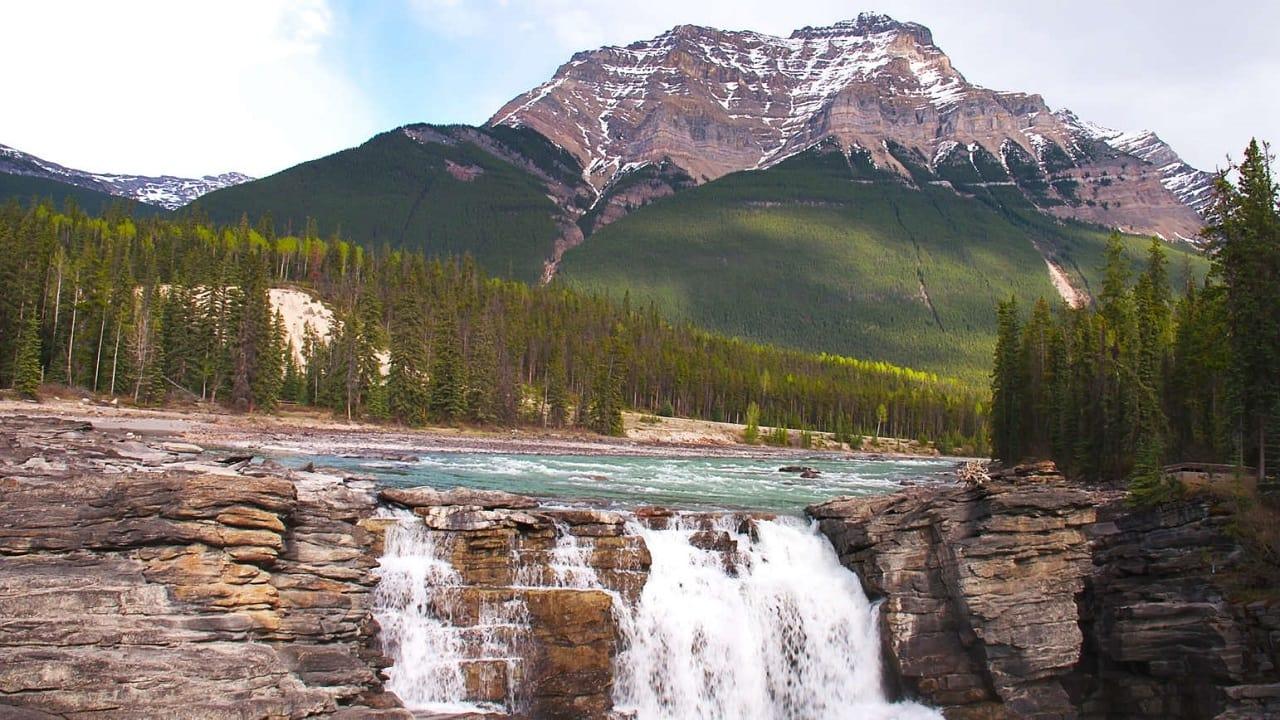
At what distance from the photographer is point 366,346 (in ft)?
309

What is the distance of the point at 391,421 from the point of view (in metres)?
92.4

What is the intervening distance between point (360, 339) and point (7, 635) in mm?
82139

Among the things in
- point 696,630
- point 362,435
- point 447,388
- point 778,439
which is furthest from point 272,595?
point 778,439

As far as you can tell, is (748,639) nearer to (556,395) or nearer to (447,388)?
(447,388)

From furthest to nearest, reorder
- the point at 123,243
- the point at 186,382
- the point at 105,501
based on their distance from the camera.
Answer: the point at 123,243, the point at 186,382, the point at 105,501

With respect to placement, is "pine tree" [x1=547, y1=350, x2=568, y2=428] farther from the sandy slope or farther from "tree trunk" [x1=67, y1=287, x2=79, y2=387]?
"tree trunk" [x1=67, y1=287, x2=79, y2=387]

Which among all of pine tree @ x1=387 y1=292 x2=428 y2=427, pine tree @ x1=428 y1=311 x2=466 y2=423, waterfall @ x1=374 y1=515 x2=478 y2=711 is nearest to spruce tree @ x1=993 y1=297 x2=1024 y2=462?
pine tree @ x1=428 y1=311 x2=466 y2=423

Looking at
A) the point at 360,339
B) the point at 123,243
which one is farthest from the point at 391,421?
the point at 123,243

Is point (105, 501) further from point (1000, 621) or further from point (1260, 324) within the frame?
point (1260, 324)

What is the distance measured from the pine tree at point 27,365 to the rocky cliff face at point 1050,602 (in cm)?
7115

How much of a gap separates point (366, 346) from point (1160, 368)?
78380mm

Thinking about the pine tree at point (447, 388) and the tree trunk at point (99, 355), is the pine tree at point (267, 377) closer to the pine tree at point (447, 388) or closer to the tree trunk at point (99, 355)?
the tree trunk at point (99, 355)

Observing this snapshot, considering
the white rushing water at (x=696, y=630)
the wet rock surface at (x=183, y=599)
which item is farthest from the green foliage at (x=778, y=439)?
the wet rock surface at (x=183, y=599)

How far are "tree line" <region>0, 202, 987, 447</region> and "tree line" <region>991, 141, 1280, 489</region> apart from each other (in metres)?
55.4
